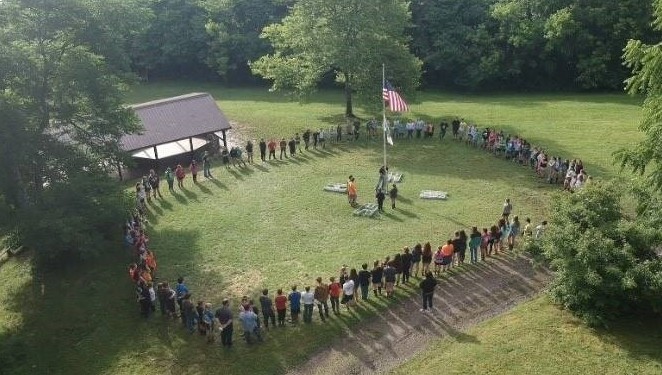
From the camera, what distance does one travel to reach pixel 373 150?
32.6 meters

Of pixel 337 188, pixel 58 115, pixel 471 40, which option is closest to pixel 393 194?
pixel 337 188

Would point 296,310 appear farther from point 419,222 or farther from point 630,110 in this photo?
point 630,110

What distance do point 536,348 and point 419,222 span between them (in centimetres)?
855

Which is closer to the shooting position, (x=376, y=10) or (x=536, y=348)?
(x=536, y=348)

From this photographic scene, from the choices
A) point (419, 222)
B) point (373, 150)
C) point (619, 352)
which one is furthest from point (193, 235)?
point (619, 352)

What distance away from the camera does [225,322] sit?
51.8 feet

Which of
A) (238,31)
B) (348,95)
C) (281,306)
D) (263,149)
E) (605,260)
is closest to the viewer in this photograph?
(605,260)

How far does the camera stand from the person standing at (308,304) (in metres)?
16.6

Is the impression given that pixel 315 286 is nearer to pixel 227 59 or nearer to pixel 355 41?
pixel 355 41

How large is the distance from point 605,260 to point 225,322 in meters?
10.5

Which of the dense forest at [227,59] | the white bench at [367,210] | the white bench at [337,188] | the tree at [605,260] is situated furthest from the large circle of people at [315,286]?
the dense forest at [227,59]

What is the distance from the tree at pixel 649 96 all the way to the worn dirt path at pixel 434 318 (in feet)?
18.1

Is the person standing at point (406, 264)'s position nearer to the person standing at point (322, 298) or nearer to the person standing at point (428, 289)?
the person standing at point (428, 289)

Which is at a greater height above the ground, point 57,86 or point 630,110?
point 57,86
